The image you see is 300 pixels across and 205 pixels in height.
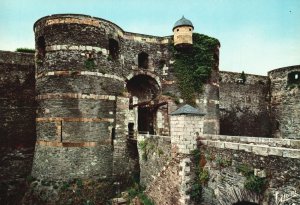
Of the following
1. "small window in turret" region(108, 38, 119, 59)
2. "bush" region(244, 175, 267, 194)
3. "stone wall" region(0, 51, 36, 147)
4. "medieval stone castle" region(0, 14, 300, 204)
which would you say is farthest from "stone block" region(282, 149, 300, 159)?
"stone wall" region(0, 51, 36, 147)

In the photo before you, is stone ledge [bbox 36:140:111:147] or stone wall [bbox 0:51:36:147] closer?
stone ledge [bbox 36:140:111:147]

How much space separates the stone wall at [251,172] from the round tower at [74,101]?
23.9 ft

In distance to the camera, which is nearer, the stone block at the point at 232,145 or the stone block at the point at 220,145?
the stone block at the point at 232,145

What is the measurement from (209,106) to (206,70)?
9.34ft

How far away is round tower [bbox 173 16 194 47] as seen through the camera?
62.5ft

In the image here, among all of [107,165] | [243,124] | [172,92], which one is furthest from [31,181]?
[243,124]

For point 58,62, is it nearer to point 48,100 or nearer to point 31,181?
point 48,100

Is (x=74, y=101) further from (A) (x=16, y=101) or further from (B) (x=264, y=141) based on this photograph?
(B) (x=264, y=141)

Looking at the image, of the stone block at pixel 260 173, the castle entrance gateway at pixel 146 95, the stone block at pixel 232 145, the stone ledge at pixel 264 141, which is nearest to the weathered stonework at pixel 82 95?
the castle entrance gateway at pixel 146 95

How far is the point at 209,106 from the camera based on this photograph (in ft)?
67.1

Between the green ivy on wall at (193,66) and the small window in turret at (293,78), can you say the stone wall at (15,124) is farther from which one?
the small window in turret at (293,78)

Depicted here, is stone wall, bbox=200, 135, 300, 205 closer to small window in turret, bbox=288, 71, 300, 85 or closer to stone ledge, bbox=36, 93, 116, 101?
stone ledge, bbox=36, 93, 116, 101

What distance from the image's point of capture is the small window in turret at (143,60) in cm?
1939

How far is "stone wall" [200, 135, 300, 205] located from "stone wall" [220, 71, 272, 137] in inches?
658
